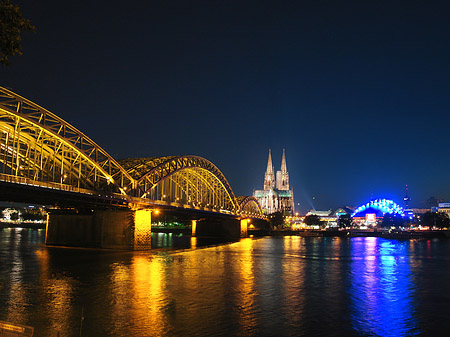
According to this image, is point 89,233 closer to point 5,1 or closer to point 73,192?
point 73,192

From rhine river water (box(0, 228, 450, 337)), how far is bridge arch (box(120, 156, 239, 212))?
34637mm

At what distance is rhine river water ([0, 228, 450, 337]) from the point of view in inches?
864

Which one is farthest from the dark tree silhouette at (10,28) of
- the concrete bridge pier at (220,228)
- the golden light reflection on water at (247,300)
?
the concrete bridge pier at (220,228)

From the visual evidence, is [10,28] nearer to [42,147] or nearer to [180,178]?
[42,147]

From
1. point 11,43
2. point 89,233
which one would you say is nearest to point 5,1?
point 11,43

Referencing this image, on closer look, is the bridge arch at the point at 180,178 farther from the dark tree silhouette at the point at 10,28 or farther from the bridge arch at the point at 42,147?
the dark tree silhouette at the point at 10,28

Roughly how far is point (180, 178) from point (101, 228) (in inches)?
1817

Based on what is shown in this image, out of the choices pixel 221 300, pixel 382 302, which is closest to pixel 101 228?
pixel 221 300

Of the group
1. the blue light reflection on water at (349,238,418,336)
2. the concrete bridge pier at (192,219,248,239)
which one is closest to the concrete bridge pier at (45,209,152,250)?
the blue light reflection on water at (349,238,418,336)

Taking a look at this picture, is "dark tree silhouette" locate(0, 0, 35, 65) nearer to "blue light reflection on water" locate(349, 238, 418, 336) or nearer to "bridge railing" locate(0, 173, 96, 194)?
"blue light reflection on water" locate(349, 238, 418, 336)

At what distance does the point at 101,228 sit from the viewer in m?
72.7

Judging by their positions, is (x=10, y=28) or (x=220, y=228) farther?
(x=220, y=228)

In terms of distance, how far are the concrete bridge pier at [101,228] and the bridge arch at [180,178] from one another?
6.31 meters

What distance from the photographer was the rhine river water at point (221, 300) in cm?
2195
